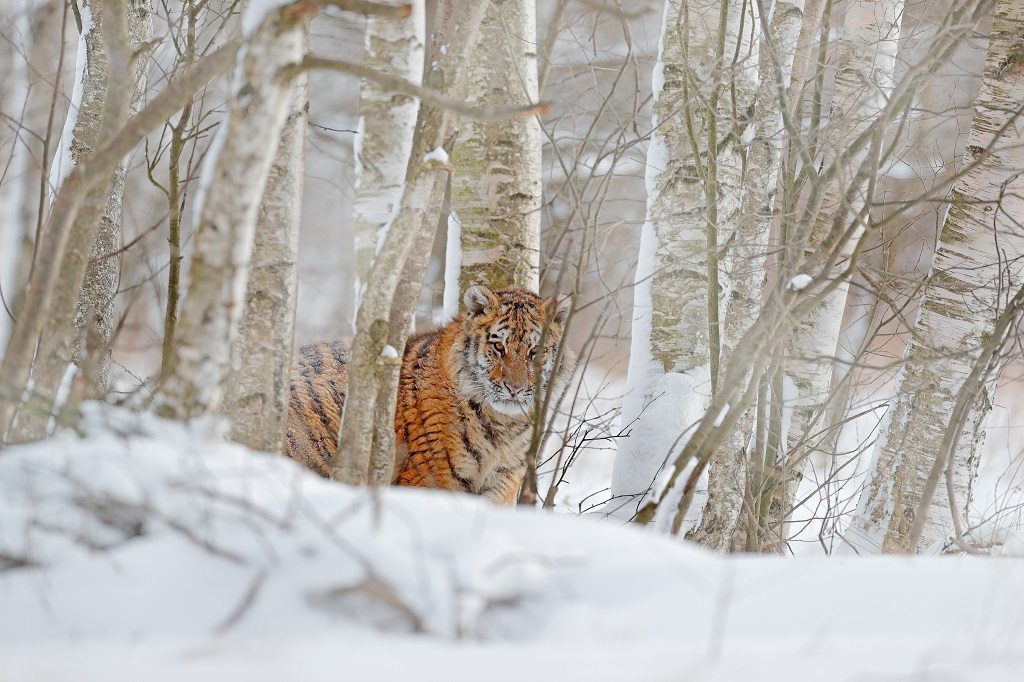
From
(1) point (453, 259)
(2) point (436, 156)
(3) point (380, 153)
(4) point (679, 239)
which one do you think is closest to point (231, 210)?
(2) point (436, 156)

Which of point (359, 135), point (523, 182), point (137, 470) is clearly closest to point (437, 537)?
point (137, 470)

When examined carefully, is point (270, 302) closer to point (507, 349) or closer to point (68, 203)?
point (68, 203)

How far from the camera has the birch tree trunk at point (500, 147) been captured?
4.80 metres

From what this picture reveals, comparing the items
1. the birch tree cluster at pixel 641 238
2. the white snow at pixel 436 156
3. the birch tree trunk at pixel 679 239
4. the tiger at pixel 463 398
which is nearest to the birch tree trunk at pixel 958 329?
the birch tree cluster at pixel 641 238

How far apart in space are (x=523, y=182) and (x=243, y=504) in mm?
3120

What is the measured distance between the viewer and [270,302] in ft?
11.3

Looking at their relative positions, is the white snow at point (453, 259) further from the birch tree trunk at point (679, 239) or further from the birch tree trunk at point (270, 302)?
the birch tree trunk at point (270, 302)

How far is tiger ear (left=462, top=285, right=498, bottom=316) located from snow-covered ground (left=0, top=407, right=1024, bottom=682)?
8.31 feet

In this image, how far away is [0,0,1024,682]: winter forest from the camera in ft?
6.58

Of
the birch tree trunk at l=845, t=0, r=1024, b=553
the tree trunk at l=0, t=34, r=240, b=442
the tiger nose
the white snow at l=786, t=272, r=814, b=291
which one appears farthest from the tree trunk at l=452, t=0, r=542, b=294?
the tree trunk at l=0, t=34, r=240, b=442

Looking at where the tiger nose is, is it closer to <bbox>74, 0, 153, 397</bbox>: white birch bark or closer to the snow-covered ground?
<bbox>74, 0, 153, 397</bbox>: white birch bark

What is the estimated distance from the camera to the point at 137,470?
2.23 meters

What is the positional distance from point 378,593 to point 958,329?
359cm

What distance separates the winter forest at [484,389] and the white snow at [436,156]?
15 millimetres
